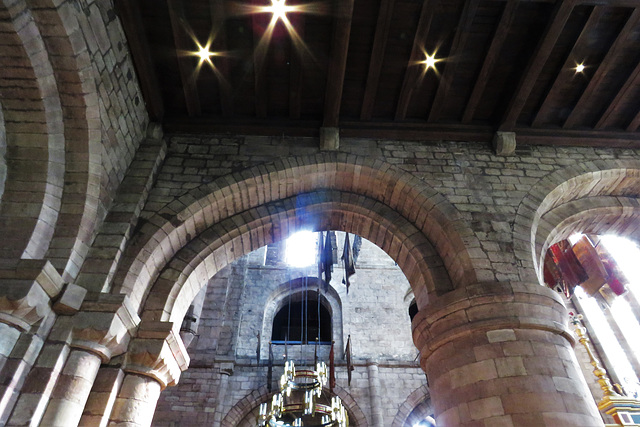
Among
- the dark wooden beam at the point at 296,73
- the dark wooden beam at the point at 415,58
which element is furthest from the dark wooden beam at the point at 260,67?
the dark wooden beam at the point at 415,58

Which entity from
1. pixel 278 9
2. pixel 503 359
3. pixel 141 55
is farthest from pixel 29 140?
pixel 503 359

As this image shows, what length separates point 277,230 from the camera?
5.39 metres

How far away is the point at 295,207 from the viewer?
5324 millimetres

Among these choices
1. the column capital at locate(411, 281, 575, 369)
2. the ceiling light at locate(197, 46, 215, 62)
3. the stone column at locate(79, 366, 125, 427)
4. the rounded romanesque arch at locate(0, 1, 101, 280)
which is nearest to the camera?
the stone column at locate(79, 366, 125, 427)

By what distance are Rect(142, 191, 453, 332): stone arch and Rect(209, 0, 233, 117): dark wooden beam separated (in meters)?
1.48

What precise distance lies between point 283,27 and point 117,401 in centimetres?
422

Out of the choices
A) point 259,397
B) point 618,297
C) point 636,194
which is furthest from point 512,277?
point 618,297

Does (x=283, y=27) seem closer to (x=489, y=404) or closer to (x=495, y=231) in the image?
(x=495, y=231)

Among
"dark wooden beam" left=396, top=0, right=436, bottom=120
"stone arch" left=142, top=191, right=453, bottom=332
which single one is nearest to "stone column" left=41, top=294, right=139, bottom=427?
"stone arch" left=142, top=191, right=453, bottom=332

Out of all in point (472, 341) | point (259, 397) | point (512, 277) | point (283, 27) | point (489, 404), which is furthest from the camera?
point (259, 397)

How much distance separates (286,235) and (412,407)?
635 centimetres

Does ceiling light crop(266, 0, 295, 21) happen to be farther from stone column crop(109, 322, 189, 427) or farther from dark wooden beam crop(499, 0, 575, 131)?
stone column crop(109, 322, 189, 427)

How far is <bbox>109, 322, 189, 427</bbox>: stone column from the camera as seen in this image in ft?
11.6

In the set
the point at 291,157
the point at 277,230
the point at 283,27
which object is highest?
the point at 283,27
